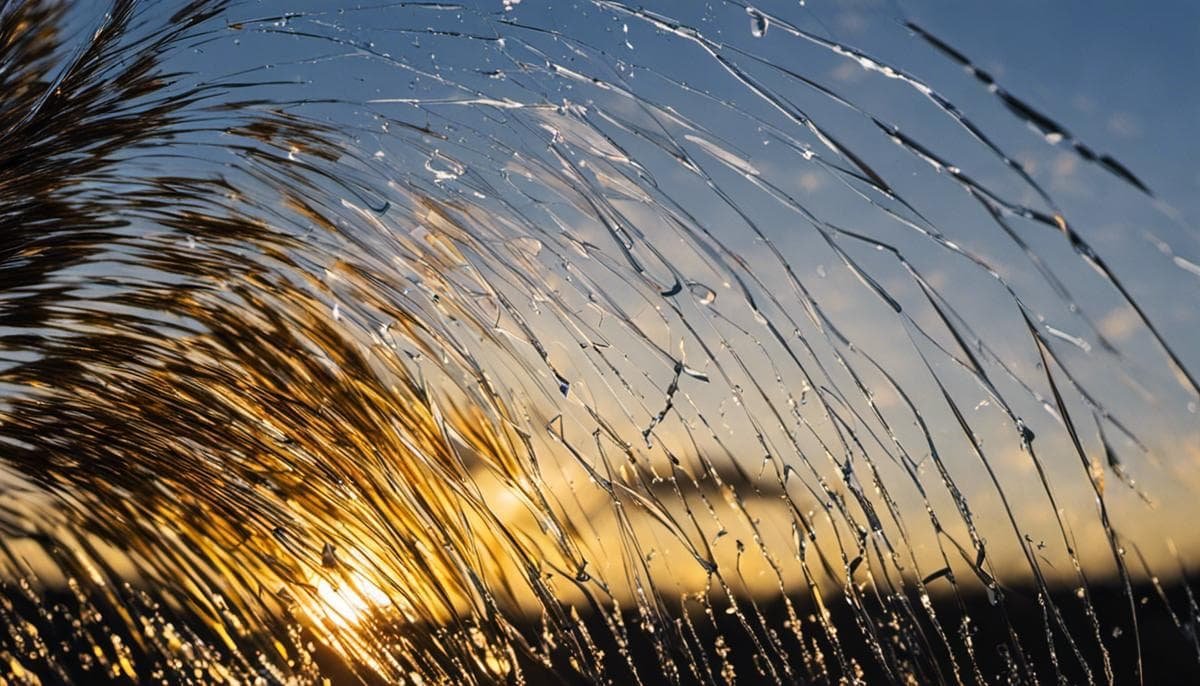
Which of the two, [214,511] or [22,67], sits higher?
[22,67]

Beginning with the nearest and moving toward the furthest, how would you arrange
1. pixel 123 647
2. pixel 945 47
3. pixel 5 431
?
pixel 945 47
pixel 5 431
pixel 123 647

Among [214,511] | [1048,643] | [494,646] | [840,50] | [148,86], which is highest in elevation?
[148,86]

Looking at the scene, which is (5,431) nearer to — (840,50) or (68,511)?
(68,511)

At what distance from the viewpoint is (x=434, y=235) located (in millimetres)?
1437

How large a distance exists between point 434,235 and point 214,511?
0.50 m

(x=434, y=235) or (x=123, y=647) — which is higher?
(x=434, y=235)

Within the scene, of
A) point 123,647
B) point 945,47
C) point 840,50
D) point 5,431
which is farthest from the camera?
Answer: point 123,647

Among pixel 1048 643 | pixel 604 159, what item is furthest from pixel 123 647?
pixel 1048 643

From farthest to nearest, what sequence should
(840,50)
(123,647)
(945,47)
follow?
(123,647) → (840,50) → (945,47)

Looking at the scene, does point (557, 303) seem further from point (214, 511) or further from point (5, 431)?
point (5, 431)

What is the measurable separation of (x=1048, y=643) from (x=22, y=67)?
154 centimetres

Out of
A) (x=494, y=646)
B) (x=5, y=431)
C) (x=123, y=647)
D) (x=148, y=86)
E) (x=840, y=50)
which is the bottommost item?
(x=494, y=646)

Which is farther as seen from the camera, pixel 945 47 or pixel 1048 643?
pixel 1048 643

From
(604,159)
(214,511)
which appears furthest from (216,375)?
(604,159)
